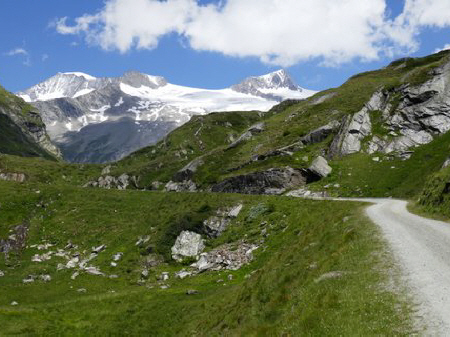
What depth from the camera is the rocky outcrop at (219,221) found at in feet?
175

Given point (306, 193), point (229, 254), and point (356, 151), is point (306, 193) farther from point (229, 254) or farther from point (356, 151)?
point (229, 254)

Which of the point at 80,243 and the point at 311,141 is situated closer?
the point at 80,243

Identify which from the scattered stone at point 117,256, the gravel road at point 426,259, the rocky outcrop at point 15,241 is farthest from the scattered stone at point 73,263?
the gravel road at point 426,259

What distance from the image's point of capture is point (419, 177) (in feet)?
213

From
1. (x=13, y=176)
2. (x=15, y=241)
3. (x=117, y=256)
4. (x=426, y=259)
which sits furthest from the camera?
(x=13, y=176)

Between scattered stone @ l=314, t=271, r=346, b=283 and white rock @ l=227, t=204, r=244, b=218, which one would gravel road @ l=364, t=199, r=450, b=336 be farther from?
white rock @ l=227, t=204, r=244, b=218

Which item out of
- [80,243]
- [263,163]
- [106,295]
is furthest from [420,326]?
[263,163]

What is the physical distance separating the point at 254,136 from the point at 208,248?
82059 mm

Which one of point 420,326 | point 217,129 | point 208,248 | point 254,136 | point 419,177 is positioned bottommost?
point 208,248

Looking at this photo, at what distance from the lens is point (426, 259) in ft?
63.5

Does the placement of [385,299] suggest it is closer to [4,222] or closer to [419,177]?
[419,177]

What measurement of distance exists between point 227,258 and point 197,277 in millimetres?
4079

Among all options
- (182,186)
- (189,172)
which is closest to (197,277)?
(182,186)

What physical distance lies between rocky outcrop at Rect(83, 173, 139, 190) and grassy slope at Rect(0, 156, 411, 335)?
7501 cm
